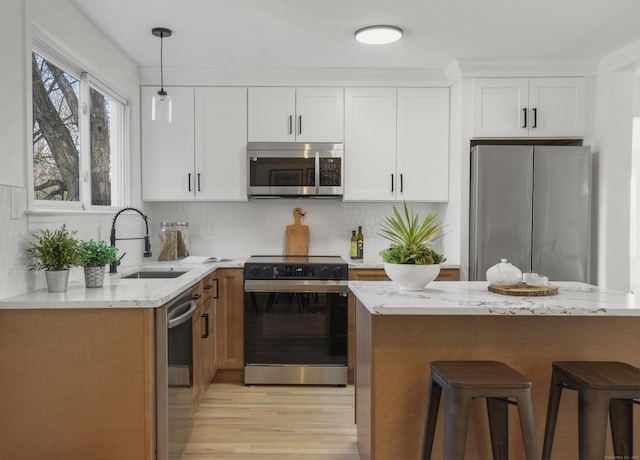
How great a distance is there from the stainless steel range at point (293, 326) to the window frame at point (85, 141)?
1179 millimetres

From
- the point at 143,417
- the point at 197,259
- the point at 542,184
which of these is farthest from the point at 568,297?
the point at 197,259

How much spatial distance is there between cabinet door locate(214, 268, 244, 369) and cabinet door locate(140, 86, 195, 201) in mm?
835

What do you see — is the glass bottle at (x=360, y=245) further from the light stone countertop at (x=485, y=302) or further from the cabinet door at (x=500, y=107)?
the light stone countertop at (x=485, y=302)

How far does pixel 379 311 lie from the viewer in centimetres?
192

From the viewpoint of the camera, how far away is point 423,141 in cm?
408

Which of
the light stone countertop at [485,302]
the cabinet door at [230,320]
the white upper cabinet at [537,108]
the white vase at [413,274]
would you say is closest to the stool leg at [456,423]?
the light stone countertop at [485,302]

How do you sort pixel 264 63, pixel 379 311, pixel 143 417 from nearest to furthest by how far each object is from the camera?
pixel 379 311
pixel 143 417
pixel 264 63

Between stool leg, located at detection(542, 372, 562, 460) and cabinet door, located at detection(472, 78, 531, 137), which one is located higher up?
cabinet door, located at detection(472, 78, 531, 137)

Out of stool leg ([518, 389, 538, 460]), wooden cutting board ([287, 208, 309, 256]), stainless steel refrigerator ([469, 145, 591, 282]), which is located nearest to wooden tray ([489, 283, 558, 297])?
stool leg ([518, 389, 538, 460])

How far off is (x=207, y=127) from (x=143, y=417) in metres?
2.57

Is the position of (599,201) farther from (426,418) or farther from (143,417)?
(143,417)

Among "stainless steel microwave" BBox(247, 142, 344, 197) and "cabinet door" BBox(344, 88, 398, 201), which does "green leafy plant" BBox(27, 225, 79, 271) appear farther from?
"cabinet door" BBox(344, 88, 398, 201)

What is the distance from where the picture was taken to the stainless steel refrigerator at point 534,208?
3.61 m

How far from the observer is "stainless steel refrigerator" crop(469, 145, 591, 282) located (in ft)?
11.8
